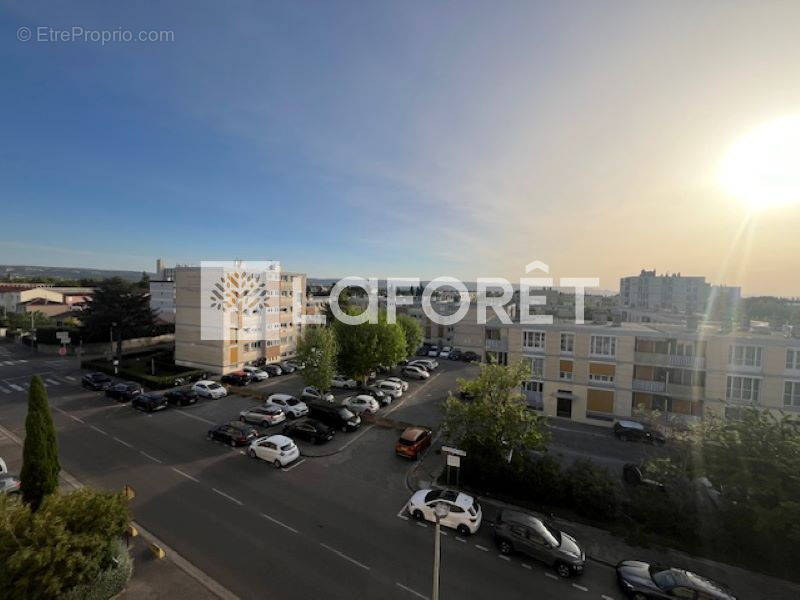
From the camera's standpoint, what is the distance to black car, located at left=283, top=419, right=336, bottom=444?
928 inches

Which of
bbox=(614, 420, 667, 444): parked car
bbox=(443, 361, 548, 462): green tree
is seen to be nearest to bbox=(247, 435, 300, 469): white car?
bbox=(443, 361, 548, 462): green tree

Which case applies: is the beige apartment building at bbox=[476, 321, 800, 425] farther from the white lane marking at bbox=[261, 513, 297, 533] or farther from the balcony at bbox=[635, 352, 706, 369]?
the white lane marking at bbox=[261, 513, 297, 533]

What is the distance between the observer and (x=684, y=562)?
13969mm

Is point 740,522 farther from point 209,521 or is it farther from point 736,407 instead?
point 209,521

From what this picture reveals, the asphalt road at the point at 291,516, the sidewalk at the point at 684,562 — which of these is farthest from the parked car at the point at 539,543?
the sidewalk at the point at 684,562

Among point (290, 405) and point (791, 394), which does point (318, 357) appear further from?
point (791, 394)

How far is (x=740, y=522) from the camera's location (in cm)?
1445

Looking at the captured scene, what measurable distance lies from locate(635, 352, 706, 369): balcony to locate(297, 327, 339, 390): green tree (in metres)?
23.6

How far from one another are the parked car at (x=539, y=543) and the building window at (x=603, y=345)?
732 inches

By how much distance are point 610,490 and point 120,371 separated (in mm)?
43080

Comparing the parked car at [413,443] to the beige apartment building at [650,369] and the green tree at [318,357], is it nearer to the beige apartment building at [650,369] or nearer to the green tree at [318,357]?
the green tree at [318,357]

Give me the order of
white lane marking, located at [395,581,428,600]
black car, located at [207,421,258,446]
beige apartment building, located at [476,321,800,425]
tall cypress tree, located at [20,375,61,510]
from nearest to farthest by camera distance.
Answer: white lane marking, located at [395,581,428,600] < tall cypress tree, located at [20,375,61,510] < black car, located at [207,421,258,446] < beige apartment building, located at [476,321,800,425]

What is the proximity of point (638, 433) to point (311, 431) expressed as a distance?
72.6ft

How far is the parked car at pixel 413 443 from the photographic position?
21688 mm
